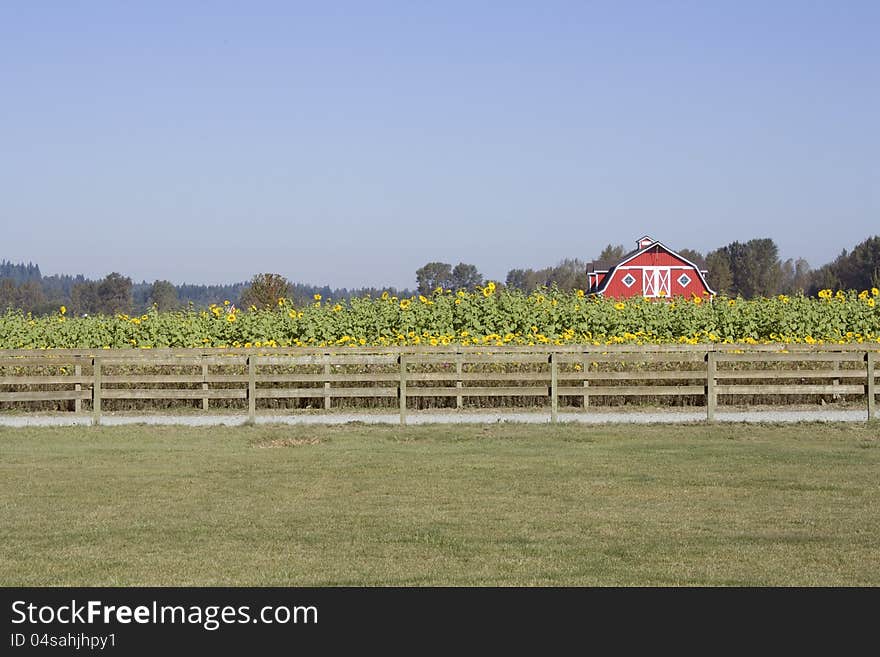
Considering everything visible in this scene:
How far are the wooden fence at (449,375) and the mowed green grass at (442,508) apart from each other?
2756mm

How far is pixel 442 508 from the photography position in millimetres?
11516

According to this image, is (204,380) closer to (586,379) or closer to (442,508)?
(586,379)

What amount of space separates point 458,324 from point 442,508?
62.5 feet

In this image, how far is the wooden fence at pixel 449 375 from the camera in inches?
853

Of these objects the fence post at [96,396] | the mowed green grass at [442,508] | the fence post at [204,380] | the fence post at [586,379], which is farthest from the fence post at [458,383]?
the fence post at [96,396]

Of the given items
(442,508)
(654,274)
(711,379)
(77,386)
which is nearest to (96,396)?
(77,386)

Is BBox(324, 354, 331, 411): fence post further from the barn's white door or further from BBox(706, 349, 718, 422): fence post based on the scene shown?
the barn's white door

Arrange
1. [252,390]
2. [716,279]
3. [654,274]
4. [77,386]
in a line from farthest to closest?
[716,279]
[654,274]
[77,386]
[252,390]

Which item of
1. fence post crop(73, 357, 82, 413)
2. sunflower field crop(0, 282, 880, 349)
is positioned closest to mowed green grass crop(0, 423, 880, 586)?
fence post crop(73, 357, 82, 413)

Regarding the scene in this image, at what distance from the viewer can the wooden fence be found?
21.7m

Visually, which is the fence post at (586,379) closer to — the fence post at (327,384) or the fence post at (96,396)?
the fence post at (327,384)

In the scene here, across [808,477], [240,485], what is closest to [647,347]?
[808,477]

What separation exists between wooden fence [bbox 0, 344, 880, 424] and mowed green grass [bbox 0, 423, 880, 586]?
9.04 ft
